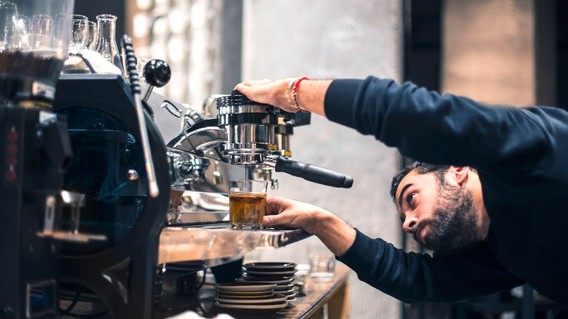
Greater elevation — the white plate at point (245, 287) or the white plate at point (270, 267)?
the white plate at point (270, 267)

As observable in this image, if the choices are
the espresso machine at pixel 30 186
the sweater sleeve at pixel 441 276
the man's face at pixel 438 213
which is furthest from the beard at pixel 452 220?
the espresso machine at pixel 30 186

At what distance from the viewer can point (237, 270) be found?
6.44 ft

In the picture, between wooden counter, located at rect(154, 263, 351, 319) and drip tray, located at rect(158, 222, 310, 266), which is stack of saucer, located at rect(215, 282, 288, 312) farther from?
drip tray, located at rect(158, 222, 310, 266)

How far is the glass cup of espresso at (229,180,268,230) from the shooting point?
Result: 1505 millimetres

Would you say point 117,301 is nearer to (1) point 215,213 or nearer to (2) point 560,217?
(1) point 215,213

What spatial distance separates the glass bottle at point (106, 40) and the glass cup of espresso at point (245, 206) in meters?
0.38

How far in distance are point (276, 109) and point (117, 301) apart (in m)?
0.58

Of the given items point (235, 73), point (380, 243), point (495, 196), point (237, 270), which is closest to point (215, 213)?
point (237, 270)

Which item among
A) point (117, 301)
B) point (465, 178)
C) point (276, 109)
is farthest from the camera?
point (465, 178)

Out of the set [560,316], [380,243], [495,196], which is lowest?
[560,316]

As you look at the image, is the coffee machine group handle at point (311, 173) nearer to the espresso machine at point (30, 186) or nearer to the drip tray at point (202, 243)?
the drip tray at point (202, 243)

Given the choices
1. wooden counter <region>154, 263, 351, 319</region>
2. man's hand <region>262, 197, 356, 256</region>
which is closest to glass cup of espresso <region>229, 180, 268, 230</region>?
man's hand <region>262, 197, 356, 256</region>

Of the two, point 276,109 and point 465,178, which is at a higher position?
point 276,109

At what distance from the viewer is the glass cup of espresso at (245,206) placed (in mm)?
1505
